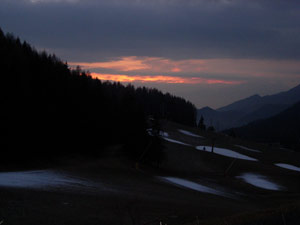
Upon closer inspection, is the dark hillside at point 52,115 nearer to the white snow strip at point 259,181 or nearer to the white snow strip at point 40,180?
the white snow strip at point 40,180

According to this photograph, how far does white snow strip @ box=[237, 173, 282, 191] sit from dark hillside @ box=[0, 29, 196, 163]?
15.1 m

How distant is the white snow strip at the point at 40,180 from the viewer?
1933 centimetres

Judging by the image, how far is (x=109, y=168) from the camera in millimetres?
33438

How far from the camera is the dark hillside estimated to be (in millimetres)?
32312

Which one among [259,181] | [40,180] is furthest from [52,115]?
[259,181]

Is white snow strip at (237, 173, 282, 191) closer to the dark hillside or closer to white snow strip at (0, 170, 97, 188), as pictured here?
the dark hillside

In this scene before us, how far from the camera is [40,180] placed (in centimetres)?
2164

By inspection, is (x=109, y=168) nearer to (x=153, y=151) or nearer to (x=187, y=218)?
(x=153, y=151)

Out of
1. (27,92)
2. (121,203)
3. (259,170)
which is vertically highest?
(27,92)

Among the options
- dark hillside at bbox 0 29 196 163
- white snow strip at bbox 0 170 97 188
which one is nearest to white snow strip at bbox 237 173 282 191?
dark hillside at bbox 0 29 196 163

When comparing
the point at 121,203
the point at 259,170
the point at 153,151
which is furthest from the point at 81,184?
the point at 259,170

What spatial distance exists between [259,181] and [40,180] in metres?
30.8

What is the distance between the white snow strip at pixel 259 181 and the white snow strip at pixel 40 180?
24834 mm

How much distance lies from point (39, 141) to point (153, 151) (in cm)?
1606
